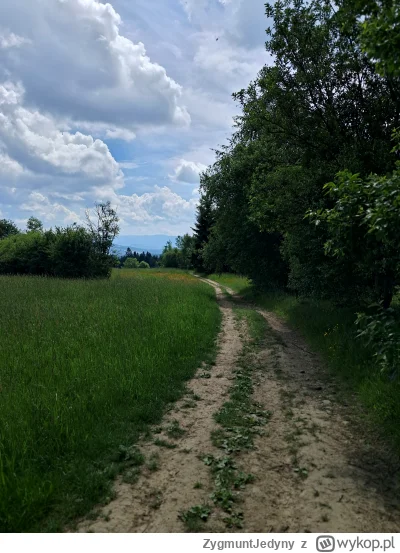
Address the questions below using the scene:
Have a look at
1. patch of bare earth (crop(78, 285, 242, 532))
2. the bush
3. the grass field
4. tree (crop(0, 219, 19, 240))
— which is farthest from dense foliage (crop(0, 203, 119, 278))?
tree (crop(0, 219, 19, 240))

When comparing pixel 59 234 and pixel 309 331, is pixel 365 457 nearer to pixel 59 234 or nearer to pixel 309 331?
pixel 309 331

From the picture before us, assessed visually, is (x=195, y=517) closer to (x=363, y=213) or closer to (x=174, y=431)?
(x=174, y=431)

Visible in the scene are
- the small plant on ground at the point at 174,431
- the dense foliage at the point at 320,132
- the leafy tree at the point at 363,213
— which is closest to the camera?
the leafy tree at the point at 363,213

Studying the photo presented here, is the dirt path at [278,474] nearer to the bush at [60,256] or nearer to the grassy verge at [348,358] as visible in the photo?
the grassy verge at [348,358]

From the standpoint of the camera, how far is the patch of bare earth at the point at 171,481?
3.50 meters

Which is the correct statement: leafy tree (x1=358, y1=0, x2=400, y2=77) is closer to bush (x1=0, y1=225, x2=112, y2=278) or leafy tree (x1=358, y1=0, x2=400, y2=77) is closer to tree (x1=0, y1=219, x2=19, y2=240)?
bush (x1=0, y1=225, x2=112, y2=278)

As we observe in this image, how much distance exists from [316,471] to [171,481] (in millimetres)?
1743
